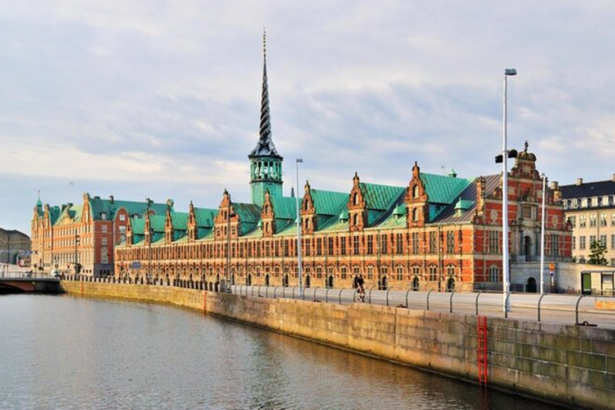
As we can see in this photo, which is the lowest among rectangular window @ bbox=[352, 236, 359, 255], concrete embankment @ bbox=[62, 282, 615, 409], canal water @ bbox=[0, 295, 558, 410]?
canal water @ bbox=[0, 295, 558, 410]

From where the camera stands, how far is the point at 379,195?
10250 cm

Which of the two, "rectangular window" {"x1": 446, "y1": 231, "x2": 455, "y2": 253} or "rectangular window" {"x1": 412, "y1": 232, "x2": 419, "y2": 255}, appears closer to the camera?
"rectangular window" {"x1": 446, "y1": 231, "x2": 455, "y2": 253}

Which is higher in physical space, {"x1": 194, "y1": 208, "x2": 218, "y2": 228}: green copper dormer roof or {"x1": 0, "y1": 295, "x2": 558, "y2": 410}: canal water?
{"x1": 194, "y1": 208, "x2": 218, "y2": 228}: green copper dormer roof

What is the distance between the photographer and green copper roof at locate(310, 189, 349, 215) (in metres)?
112

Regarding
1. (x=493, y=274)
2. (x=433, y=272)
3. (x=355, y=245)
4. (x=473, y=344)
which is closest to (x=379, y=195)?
(x=355, y=245)

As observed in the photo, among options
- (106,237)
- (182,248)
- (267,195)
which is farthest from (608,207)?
(106,237)

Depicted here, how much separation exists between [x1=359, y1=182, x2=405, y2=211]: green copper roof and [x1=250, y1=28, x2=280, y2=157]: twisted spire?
52393 mm

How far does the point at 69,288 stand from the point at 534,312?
114m

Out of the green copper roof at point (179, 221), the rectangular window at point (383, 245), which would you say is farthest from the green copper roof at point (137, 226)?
the rectangular window at point (383, 245)

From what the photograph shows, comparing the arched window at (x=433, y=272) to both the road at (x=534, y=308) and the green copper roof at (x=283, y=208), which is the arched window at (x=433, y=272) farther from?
the green copper roof at (x=283, y=208)

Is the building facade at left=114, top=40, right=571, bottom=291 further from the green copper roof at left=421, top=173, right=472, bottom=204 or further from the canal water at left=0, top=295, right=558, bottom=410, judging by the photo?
the canal water at left=0, top=295, right=558, bottom=410

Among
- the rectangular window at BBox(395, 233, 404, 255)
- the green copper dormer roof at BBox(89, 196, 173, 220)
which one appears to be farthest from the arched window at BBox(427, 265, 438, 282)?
the green copper dormer roof at BBox(89, 196, 173, 220)

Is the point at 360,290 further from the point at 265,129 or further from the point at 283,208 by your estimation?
the point at 265,129

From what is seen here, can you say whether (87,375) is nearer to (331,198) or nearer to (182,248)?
(331,198)
